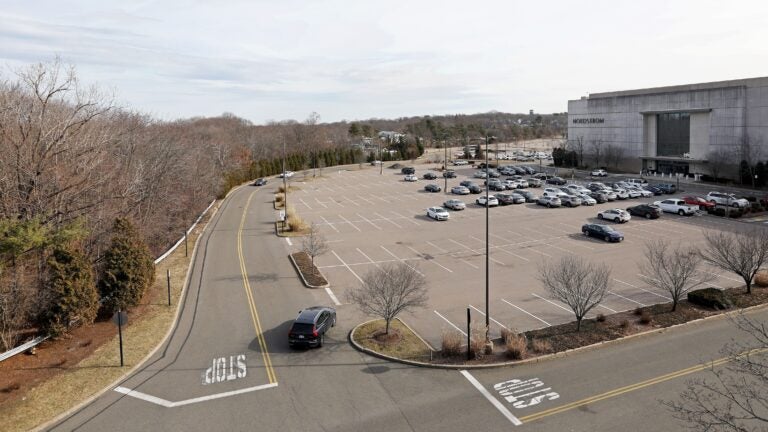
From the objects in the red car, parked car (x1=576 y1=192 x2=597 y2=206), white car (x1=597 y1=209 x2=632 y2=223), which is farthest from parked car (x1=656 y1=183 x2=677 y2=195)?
white car (x1=597 y1=209 x2=632 y2=223)

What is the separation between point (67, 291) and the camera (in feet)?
67.7

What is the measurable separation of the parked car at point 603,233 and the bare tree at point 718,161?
34438 millimetres

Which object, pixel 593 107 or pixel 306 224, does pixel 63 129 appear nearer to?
pixel 306 224

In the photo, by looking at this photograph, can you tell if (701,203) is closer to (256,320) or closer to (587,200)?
(587,200)

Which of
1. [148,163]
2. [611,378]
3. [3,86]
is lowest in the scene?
[611,378]

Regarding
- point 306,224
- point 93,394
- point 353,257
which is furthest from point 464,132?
point 93,394

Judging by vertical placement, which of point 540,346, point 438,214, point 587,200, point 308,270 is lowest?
point 540,346

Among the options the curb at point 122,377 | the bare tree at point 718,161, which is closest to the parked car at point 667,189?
the bare tree at point 718,161

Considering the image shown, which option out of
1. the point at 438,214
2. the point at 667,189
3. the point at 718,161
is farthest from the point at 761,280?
the point at 718,161

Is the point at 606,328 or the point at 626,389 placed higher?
the point at 606,328

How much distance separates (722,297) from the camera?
22766 millimetres

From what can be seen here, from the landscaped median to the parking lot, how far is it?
1054 millimetres

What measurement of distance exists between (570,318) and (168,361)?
15.9m

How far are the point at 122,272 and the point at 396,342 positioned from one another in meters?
12.9
